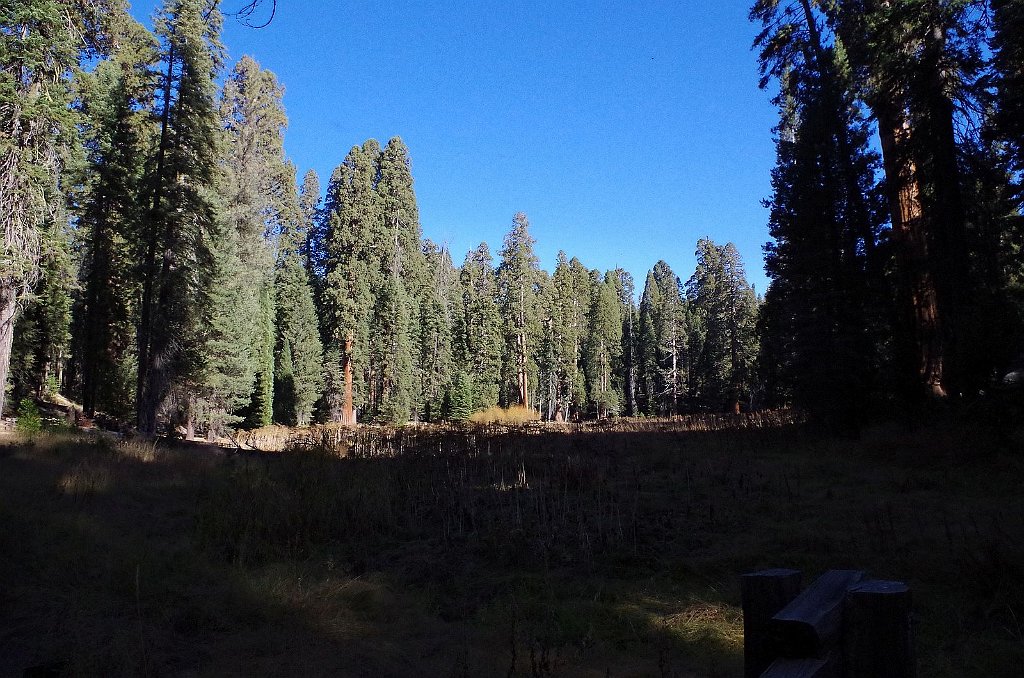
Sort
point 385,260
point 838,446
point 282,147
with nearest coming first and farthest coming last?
point 838,446 < point 282,147 < point 385,260

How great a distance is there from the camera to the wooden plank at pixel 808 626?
1.62m

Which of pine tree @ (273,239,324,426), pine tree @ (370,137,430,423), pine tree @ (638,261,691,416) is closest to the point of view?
pine tree @ (273,239,324,426)

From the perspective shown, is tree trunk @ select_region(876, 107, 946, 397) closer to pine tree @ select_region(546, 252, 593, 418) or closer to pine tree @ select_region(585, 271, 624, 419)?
pine tree @ select_region(546, 252, 593, 418)

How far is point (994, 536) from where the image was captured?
5.85 meters

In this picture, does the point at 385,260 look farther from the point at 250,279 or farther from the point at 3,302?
the point at 3,302

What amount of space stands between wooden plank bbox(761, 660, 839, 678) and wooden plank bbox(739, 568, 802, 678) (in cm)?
34

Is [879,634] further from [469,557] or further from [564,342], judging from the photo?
[564,342]

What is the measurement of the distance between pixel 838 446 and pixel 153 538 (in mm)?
13056

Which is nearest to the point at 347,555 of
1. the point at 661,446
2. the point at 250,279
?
the point at 661,446

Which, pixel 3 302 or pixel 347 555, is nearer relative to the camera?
pixel 347 555

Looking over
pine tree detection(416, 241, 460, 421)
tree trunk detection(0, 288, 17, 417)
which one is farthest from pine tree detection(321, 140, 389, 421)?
tree trunk detection(0, 288, 17, 417)

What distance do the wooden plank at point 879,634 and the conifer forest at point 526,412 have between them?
1.88 m

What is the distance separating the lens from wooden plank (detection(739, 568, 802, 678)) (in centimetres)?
203

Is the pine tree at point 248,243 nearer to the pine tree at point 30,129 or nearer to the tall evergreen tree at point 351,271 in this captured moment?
the tall evergreen tree at point 351,271
